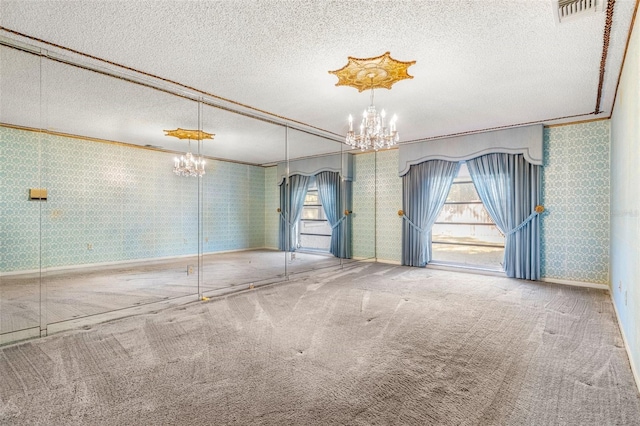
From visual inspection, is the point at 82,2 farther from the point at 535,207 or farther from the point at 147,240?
the point at 535,207

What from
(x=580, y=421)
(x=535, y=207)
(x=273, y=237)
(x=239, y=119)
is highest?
(x=239, y=119)

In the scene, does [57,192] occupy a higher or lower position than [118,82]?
lower

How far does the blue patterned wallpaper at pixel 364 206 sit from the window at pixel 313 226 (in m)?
1.03

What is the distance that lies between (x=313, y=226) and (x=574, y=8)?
492 cm

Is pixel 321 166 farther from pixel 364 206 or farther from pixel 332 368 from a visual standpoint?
pixel 332 368

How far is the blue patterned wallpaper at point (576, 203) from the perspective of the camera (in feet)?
16.0

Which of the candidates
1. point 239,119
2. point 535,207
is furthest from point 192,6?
point 535,207

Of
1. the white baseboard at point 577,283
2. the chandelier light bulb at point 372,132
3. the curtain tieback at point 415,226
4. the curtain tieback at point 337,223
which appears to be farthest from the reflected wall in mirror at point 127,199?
the white baseboard at point 577,283

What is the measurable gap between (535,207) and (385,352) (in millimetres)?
4343

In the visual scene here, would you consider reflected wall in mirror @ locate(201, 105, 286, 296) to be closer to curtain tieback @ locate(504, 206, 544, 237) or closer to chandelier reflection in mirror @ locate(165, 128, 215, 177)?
chandelier reflection in mirror @ locate(165, 128, 215, 177)

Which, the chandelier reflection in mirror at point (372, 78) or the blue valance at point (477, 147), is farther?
the blue valance at point (477, 147)

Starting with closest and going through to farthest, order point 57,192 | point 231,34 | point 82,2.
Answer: point 82,2
point 231,34
point 57,192

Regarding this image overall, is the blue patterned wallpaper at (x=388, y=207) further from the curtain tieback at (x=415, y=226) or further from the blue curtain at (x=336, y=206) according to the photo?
the blue curtain at (x=336, y=206)

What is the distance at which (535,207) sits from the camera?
5344 millimetres
